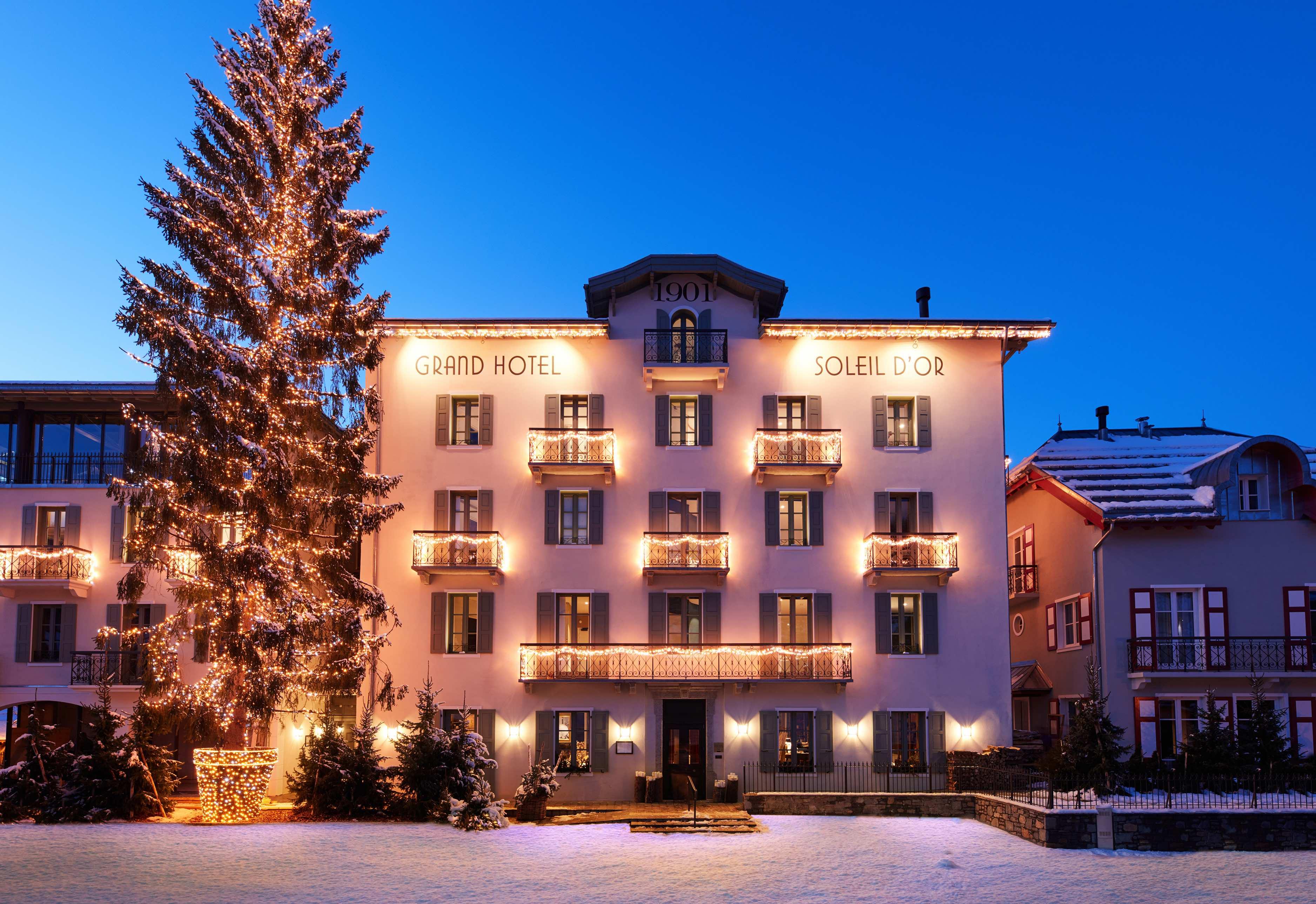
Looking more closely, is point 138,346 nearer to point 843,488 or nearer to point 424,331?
point 424,331

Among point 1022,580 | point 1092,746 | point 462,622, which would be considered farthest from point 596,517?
point 1022,580

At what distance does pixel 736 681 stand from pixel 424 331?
481 inches

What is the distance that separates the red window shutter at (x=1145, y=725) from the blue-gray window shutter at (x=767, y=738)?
906 cm

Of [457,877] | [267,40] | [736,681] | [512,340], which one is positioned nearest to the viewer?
[457,877]

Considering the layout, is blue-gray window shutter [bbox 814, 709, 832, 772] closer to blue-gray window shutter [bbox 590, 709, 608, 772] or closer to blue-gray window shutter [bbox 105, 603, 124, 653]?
blue-gray window shutter [bbox 590, 709, 608, 772]

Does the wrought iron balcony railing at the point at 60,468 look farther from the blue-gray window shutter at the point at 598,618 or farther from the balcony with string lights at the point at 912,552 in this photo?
the balcony with string lights at the point at 912,552

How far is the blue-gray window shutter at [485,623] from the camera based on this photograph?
98.3ft

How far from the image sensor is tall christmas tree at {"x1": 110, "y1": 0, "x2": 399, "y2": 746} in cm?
2411

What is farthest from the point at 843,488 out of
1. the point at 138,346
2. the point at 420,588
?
the point at 138,346

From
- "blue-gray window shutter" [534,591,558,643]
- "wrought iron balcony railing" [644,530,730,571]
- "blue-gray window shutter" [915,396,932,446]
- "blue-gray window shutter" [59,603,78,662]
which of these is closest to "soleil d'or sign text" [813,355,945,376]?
"blue-gray window shutter" [915,396,932,446]

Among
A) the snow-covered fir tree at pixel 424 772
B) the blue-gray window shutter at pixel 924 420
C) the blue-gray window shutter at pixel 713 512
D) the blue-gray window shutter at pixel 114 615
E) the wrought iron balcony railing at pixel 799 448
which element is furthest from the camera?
the blue-gray window shutter at pixel 924 420

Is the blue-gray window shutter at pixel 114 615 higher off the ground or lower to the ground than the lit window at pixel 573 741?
higher

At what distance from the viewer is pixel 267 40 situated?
86.5ft

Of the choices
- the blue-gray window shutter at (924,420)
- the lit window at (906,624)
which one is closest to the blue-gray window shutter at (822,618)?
the lit window at (906,624)
